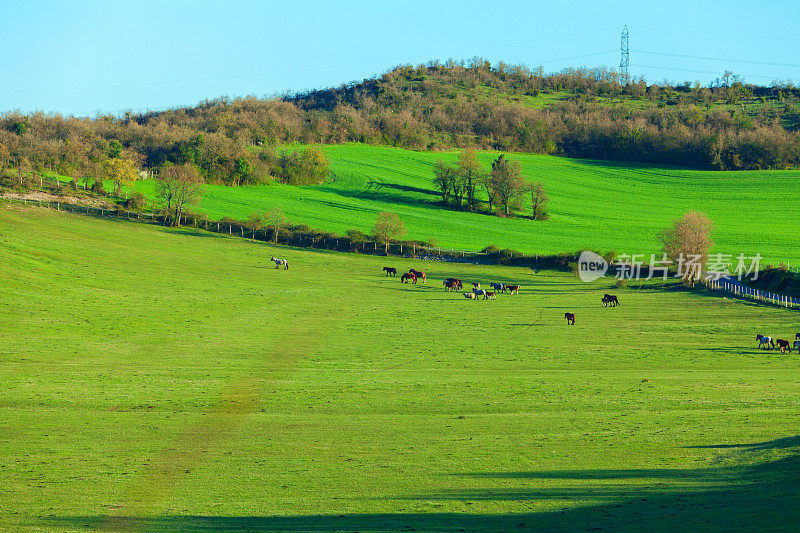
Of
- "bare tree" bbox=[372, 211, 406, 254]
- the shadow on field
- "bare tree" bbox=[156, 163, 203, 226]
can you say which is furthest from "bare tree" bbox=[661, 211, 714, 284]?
"bare tree" bbox=[156, 163, 203, 226]

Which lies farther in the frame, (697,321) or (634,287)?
(634,287)

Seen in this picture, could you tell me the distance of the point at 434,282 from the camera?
71.2 metres

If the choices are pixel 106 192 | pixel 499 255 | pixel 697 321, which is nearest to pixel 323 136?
pixel 106 192

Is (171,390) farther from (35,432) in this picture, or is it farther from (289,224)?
(289,224)

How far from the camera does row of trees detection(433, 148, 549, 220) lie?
4380 inches

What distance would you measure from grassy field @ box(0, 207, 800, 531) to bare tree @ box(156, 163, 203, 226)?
39272 millimetres

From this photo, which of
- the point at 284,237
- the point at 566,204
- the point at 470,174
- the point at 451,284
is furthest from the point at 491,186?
the point at 451,284

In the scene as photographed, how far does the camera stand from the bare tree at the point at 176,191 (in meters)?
92.7

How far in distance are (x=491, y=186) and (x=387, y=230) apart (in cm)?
3044

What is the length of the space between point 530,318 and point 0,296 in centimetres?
3474

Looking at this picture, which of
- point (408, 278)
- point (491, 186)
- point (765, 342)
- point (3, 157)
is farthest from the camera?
point (491, 186)

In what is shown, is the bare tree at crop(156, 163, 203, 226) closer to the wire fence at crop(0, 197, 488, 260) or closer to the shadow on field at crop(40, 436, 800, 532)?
the wire fence at crop(0, 197, 488, 260)

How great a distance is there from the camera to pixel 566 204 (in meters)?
122

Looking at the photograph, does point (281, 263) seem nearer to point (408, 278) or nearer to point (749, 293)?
point (408, 278)
